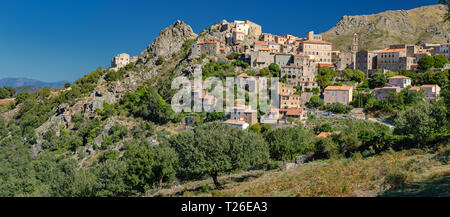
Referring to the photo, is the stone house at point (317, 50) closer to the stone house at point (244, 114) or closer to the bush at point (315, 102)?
the bush at point (315, 102)

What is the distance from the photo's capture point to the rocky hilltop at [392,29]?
126 m

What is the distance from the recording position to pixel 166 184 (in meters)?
28.7

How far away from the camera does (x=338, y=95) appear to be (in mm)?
56438

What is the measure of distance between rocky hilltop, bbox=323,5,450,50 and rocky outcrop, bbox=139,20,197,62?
2443 inches

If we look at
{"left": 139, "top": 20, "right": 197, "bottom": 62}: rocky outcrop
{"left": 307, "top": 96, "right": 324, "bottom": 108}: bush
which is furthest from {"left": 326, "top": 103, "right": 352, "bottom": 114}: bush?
{"left": 139, "top": 20, "right": 197, "bottom": 62}: rocky outcrop

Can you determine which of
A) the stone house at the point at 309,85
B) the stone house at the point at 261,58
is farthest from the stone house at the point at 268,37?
the stone house at the point at 309,85

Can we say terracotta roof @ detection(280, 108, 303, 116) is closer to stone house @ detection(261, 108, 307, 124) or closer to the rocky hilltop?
stone house @ detection(261, 108, 307, 124)

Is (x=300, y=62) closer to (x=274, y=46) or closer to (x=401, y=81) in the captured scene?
(x=274, y=46)

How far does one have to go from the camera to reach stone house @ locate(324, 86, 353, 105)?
5572 centimetres

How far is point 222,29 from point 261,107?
1355 inches

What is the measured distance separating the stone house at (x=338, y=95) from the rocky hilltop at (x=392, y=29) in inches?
2802

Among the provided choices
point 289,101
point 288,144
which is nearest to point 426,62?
point 289,101
